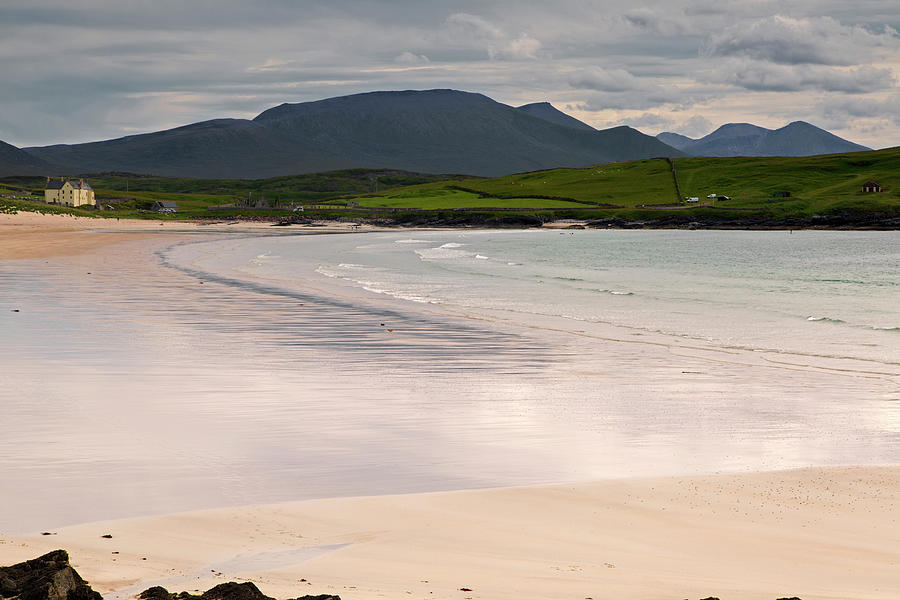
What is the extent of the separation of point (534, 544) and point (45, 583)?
3993mm

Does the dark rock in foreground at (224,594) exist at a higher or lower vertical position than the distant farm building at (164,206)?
lower

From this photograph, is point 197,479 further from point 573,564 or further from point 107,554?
point 573,564

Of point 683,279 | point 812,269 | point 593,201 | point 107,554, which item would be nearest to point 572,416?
point 107,554

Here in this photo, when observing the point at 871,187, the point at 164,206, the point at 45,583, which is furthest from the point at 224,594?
the point at 164,206

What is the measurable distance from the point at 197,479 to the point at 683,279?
141 feet

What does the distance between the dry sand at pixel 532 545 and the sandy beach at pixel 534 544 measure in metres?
0.02

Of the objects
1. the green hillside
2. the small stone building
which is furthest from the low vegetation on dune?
the small stone building

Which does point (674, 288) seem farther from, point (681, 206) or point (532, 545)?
point (681, 206)

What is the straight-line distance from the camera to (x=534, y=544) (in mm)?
7715

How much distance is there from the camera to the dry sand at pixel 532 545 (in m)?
6.61

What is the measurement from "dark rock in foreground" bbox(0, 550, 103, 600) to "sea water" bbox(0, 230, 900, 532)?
1.88m

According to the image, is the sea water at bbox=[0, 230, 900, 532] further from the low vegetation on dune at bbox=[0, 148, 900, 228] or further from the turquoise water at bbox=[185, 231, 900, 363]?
the low vegetation on dune at bbox=[0, 148, 900, 228]

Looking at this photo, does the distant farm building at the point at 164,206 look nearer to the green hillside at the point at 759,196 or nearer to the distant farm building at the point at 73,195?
the distant farm building at the point at 73,195

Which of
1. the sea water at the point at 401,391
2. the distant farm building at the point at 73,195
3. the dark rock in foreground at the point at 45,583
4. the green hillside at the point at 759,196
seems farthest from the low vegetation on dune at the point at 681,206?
the dark rock in foreground at the point at 45,583
